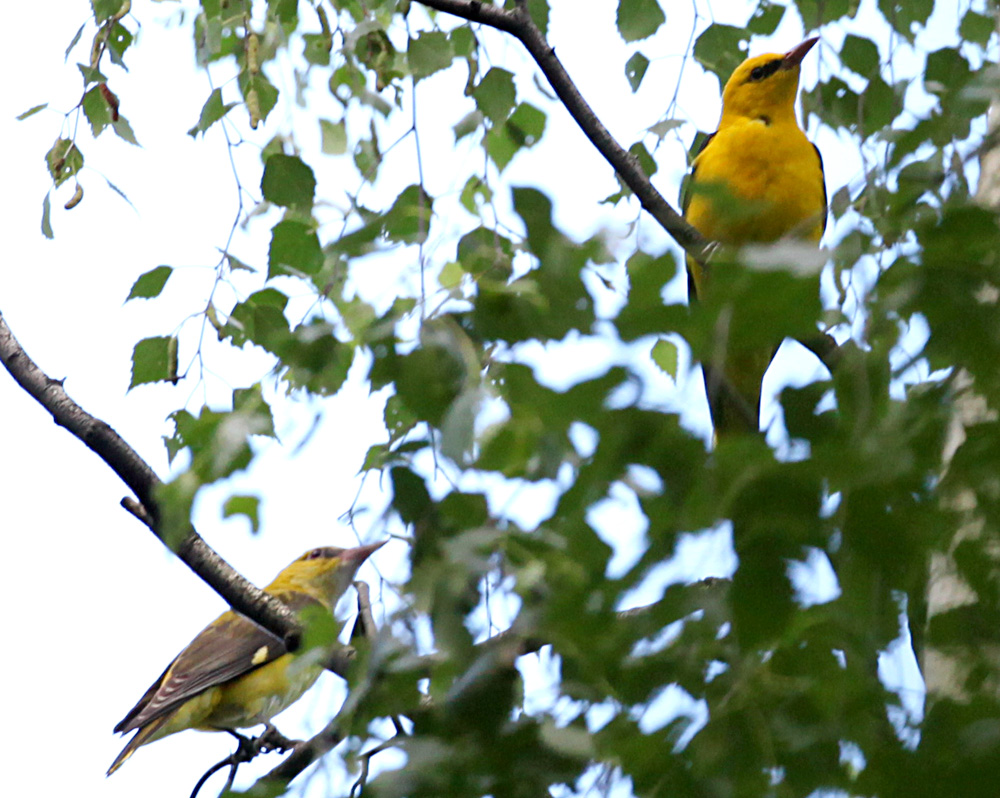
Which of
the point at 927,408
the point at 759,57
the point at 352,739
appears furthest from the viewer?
the point at 759,57

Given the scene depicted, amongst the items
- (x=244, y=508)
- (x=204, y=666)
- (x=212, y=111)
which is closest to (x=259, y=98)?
(x=212, y=111)

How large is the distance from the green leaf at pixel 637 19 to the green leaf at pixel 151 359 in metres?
1.05

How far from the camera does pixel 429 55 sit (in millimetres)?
2043

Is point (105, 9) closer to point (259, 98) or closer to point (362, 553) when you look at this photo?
point (259, 98)

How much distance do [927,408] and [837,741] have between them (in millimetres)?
234

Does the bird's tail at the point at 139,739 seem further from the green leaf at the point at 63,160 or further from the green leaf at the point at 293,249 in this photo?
the green leaf at the point at 293,249

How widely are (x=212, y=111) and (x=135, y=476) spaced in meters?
0.95

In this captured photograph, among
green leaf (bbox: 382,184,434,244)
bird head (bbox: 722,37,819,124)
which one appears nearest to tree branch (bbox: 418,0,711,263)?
green leaf (bbox: 382,184,434,244)

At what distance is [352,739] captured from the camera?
0.91 m

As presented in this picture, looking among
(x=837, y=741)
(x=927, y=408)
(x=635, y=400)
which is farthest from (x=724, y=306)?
(x=837, y=741)

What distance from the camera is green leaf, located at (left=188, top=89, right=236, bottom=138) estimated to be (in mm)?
2334

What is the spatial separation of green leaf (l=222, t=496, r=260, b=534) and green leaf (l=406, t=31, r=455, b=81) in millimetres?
1246

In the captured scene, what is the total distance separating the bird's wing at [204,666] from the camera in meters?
3.25

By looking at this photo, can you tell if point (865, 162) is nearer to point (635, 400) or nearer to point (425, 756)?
point (635, 400)
